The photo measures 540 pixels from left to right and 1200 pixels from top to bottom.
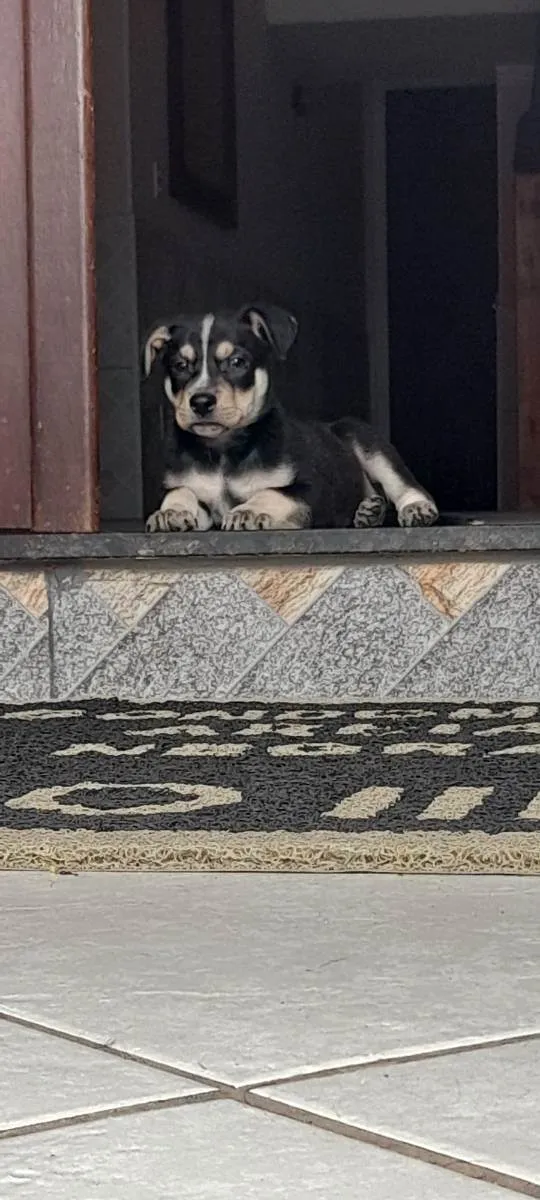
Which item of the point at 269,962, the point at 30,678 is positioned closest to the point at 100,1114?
the point at 269,962

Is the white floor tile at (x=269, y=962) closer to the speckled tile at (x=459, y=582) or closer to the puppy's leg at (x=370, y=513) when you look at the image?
the speckled tile at (x=459, y=582)

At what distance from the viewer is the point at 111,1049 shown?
934 millimetres

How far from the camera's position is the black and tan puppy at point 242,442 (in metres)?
2.91

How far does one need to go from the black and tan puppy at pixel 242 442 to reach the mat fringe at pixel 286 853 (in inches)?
55.2

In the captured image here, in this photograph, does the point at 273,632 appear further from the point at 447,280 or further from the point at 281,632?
the point at 447,280

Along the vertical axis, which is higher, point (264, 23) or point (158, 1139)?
point (264, 23)

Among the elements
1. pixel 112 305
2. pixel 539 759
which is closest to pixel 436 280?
pixel 112 305

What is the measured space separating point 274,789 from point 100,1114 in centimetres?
87

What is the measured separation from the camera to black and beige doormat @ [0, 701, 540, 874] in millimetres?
1414

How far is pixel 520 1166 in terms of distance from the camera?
754mm

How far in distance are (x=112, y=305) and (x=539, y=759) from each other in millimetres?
3442

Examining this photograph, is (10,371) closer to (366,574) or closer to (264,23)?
(366,574)

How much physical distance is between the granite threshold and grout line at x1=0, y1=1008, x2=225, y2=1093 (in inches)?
61.6

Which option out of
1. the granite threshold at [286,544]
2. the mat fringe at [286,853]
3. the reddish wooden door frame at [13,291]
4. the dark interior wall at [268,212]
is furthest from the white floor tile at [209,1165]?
the dark interior wall at [268,212]
